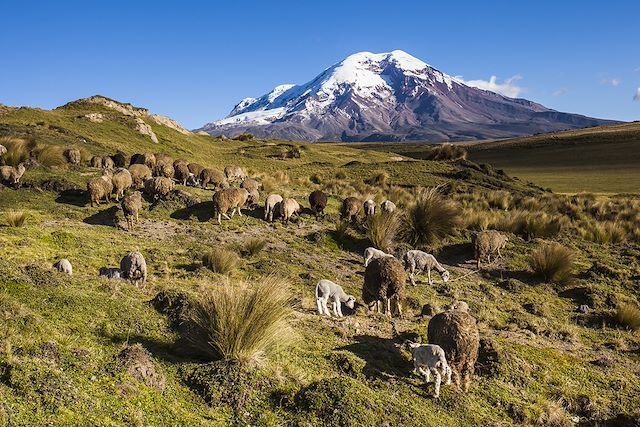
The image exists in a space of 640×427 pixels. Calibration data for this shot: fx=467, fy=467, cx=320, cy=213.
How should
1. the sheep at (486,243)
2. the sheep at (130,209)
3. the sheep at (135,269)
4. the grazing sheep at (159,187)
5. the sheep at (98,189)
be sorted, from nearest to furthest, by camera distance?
the sheep at (135,269) < the sheep at (130,209) < the sheep at (486,243) < the sheep at (98,189) < the grazing sheep at (159,187)

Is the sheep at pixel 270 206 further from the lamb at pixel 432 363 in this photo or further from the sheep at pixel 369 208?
the lamb at pixel 432 363

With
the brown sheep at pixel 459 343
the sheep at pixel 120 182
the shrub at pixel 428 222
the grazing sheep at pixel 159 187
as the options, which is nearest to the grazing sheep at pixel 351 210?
the shrub at pixel 428 222

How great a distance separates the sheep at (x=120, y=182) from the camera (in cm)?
1578

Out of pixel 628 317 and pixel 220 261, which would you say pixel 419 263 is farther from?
pixel 220 261

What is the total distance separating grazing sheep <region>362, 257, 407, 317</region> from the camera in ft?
29.7

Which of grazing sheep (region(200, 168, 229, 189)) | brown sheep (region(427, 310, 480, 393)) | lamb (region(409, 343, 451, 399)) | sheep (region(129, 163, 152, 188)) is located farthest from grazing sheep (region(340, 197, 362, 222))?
lamb (region(409, 343, 451, 399))

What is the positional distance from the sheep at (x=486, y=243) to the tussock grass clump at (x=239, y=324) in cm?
958

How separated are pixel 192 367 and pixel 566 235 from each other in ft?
58.8

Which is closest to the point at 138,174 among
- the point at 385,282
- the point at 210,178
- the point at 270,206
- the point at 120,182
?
the point at 120,182

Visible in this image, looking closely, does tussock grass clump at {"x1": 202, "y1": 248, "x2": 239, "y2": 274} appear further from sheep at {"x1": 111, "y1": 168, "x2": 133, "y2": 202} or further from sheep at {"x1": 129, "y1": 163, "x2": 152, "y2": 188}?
sheep at {"x1": 129, "y1": 163, "x2": 152, "y2": 188}

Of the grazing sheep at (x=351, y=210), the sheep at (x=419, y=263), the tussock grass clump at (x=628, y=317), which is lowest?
the tussock grass clump at (x=628, y=317)

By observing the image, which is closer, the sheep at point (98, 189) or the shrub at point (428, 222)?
the sheep at point (98, 189)

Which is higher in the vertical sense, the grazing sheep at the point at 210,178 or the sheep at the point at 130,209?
the grazing sheep at the point at 210,178

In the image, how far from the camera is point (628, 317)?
1102 centimetres
